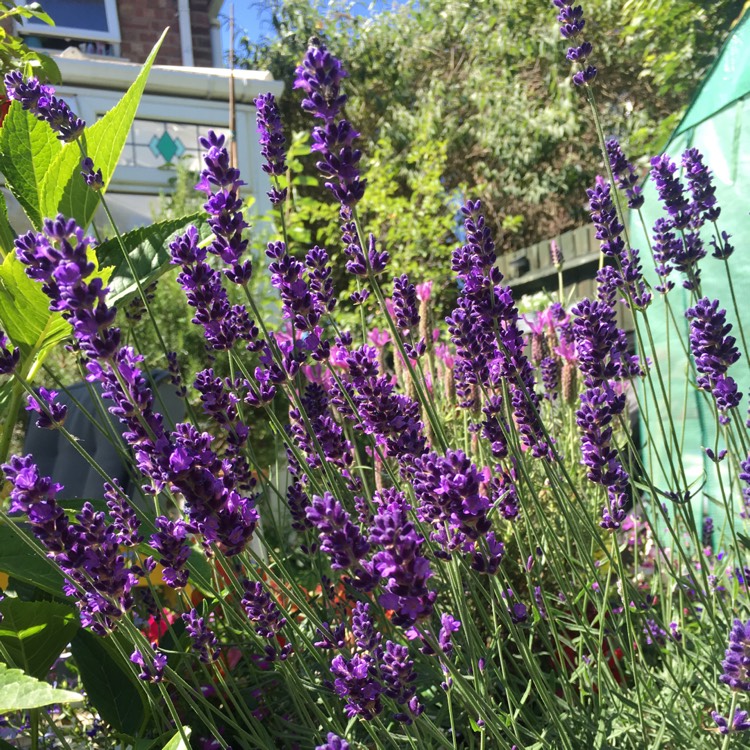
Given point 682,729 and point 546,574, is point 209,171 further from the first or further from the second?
point 546,574

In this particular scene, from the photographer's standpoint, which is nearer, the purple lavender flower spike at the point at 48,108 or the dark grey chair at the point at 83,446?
the purple lavender flower spike at the point at 48,108

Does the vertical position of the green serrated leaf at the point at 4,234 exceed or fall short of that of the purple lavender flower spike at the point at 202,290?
it exceeds it

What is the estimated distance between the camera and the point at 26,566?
1.31 metres

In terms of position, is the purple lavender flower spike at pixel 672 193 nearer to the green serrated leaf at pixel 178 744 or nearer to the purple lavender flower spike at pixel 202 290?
the purple lavender flower spike at pixel 202 290

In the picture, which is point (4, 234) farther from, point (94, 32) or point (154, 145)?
point (94, 32)

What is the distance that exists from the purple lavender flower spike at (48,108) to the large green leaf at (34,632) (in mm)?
815

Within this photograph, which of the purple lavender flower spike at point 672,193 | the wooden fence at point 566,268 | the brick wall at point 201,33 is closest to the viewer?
the purple lavender flower spike at point 672,193

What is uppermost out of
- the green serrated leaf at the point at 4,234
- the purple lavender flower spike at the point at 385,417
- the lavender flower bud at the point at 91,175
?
the lavender flower bud at the point at 91,175

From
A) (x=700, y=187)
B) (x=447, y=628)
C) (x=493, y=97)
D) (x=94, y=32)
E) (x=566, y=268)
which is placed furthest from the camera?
(x=493, y=97)

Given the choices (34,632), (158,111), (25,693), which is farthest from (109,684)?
(158,111)

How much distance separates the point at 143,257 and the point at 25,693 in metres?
0.76

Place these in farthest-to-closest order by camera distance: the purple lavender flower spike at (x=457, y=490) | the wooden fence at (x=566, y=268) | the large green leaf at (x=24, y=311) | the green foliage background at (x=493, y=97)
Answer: the green foliage background at (x=493, y=97) → the wooden fence at (x=566, y=268) → the large green leaf at (x=24, y=311) → the purple lavender flower spike at (x=457, y=490)

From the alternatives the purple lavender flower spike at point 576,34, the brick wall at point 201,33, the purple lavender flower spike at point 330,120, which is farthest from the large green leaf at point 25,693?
the brick wall at point 201,33

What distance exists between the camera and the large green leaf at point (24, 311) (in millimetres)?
1249
